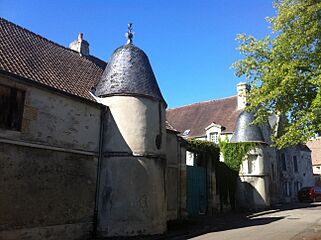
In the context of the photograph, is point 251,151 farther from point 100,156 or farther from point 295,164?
point 100,156

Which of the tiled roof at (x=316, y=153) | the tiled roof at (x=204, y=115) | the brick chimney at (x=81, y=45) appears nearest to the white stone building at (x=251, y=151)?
the tiled roof at (x=204, y=115)

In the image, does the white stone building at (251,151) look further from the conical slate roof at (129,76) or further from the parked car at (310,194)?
the conical slate roof at (129,76)

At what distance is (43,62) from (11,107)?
3.59 metres

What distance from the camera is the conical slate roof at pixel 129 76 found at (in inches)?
521

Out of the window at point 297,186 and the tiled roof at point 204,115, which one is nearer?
the tiled roof at point 204,115

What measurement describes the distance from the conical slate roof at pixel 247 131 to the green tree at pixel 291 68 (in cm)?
964

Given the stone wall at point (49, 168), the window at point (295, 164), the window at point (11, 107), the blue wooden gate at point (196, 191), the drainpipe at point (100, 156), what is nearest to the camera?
the stone wall at point (49, 168)

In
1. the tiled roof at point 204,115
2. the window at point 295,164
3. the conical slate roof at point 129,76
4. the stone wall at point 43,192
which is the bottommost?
the stone wall at point 43,192

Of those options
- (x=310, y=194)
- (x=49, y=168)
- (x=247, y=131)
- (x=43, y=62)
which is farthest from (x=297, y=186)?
(x=49, y=168)

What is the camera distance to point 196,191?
19672 mm

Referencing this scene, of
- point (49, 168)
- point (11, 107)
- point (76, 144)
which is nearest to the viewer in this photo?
point (11, 107)

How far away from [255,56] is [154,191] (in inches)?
326

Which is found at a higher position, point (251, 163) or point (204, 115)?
point (204, 115)

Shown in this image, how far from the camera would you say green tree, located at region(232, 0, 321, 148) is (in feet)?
42.7
